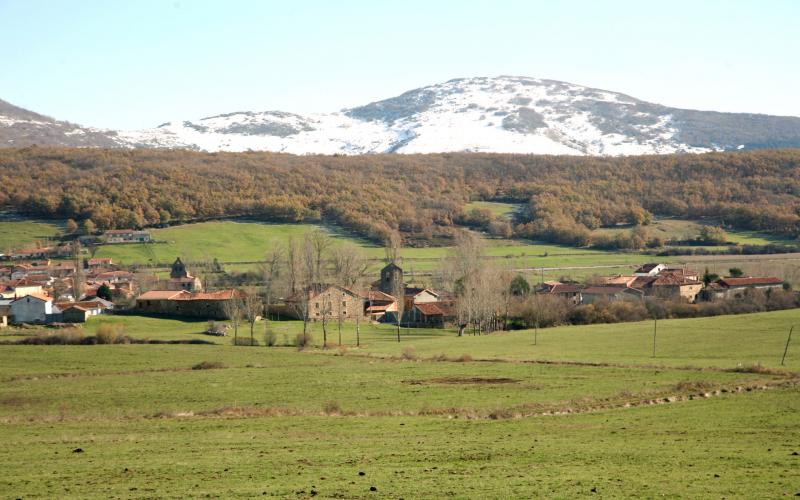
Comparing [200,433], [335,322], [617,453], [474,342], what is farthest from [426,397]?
[335,322]

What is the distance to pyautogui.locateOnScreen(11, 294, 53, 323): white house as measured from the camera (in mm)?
71500

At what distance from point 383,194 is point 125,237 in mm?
59990

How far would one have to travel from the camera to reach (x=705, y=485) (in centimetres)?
1834

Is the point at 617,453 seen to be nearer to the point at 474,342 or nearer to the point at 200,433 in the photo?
the point at 200,433

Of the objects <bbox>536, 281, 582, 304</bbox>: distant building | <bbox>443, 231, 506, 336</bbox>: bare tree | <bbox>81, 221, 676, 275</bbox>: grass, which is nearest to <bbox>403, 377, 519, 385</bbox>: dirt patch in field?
<bbox>443, 231, 506, 336</bbox>: bare tree

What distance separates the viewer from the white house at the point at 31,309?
71.5m

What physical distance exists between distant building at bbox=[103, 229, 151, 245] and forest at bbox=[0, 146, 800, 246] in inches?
277

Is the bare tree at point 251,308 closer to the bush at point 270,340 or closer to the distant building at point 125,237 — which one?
the bush at point 270,340

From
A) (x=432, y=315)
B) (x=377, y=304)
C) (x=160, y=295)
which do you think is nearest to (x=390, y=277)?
(x=377, y=304)

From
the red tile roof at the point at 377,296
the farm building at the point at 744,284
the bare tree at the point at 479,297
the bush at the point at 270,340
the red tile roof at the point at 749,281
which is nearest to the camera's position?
the bush at the point at 270,340

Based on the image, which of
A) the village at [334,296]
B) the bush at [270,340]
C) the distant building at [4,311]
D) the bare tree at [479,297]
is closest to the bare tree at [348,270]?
the village at [334,296]

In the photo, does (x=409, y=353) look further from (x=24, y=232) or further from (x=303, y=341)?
(x=24, y=232)

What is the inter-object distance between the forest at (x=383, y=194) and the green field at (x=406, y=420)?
94851 mm

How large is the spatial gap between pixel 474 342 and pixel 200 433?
35.2 meters
